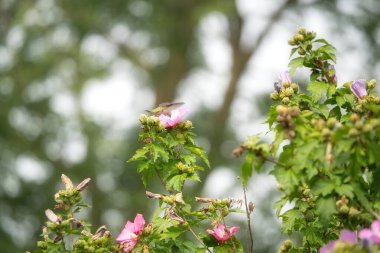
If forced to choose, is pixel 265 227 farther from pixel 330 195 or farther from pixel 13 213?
pixel 330 195

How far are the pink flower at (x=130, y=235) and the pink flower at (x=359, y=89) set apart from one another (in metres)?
0.95

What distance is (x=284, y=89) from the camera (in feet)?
7.89

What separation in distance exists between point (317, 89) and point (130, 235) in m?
0.92

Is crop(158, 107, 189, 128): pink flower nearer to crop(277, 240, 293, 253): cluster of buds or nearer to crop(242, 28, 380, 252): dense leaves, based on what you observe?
crop(242, 28, 380, 252): dense leaves

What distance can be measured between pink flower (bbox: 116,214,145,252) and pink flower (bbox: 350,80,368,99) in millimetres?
950

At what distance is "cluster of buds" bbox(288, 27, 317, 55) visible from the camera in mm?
2473

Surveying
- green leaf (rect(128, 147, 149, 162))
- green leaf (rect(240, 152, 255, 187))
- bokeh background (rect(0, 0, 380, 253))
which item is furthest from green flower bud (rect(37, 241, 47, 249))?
bokeh background (rect(0, 0, 380, 253))

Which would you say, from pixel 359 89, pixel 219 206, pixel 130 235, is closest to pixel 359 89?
pixel 359 89

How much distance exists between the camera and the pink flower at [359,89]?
89.1 inches

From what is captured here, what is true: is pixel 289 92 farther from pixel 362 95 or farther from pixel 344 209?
pixel 344 209

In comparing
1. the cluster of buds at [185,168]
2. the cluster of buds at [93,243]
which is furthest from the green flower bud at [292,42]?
the cluster of buds at [93,243]

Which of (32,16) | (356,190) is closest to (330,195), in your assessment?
(356,190)

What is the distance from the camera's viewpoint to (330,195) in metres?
1.93

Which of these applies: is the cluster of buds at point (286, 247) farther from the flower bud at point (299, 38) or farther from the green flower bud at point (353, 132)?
the flower bud at point (299, 38)
